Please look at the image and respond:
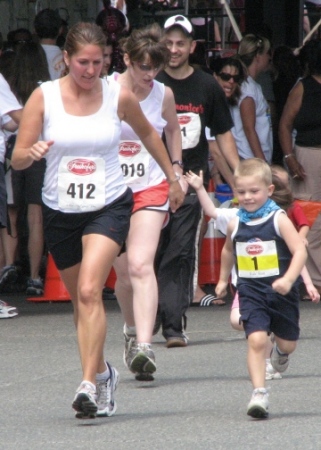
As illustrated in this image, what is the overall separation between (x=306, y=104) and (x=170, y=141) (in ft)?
11.7

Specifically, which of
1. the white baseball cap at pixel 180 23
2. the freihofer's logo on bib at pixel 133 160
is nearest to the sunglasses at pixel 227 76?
the white baseball cap at pixel 180 23

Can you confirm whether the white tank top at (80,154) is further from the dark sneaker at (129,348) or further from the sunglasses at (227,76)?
the sunglasses at (227,76)

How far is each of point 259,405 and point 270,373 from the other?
4.67ft

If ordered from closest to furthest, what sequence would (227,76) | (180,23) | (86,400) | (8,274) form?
(86,400)
(180,23)
(227,76)
(8,274)

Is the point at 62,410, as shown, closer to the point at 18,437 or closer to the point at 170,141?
the point at 18,437

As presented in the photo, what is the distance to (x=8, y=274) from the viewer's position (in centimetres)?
1167

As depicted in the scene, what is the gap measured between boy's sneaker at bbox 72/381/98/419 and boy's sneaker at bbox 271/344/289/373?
143cm

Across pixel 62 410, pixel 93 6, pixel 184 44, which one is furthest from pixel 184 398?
pixel 93 6

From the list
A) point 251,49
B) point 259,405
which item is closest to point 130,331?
point 259,405

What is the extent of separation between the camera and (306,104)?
11.6 m

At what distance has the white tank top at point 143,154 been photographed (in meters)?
7.94

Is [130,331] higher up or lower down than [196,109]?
lower down

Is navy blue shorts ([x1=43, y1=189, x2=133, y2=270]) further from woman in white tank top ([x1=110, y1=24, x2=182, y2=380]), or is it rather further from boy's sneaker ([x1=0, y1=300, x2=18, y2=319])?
boy's sneaker ([x1=0, y1=300, x2=18, y2=319])

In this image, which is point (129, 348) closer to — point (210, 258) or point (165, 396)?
point (165, 396)
